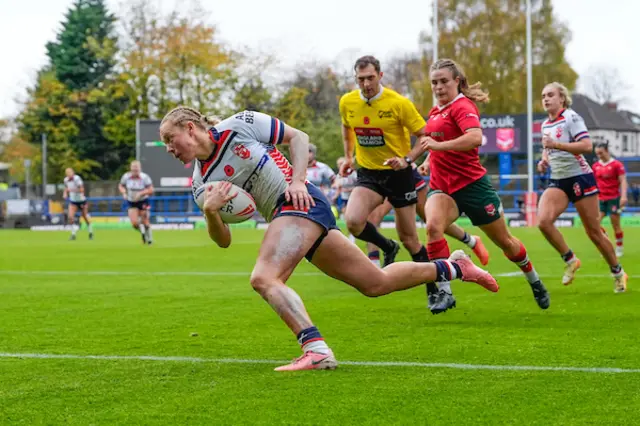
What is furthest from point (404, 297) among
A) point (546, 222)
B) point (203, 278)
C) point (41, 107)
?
point (41, 107)

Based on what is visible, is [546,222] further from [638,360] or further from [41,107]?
[41,107]

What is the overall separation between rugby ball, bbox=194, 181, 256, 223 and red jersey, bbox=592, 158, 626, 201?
1604 cm

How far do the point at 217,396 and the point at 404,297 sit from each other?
583cm

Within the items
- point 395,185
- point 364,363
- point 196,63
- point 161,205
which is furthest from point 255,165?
point 196,63

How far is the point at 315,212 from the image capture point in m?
6.52

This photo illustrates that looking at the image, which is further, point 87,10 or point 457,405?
point 87,10

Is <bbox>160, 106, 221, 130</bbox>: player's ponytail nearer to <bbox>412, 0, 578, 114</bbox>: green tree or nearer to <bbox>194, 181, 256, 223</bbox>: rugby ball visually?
<bbox>194, 181, 256, 223</bbox>: rugby ball

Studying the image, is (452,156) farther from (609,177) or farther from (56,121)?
(56,121)

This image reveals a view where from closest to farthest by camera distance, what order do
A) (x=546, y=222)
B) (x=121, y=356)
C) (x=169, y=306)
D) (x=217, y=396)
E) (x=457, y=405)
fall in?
(x=457, y=405), (x=217, y=396), (x=121, y=356), (x=169, y=306), (x=546, y=222)

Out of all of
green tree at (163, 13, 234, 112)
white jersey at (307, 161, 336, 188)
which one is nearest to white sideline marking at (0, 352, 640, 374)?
white jersey at (307, 161, 336, 188)

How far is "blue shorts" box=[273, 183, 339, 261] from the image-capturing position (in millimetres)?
6484

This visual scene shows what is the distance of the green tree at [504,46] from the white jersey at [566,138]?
191ft

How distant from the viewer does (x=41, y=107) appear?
65.8 metres

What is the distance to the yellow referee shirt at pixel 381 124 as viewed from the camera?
1062cm
